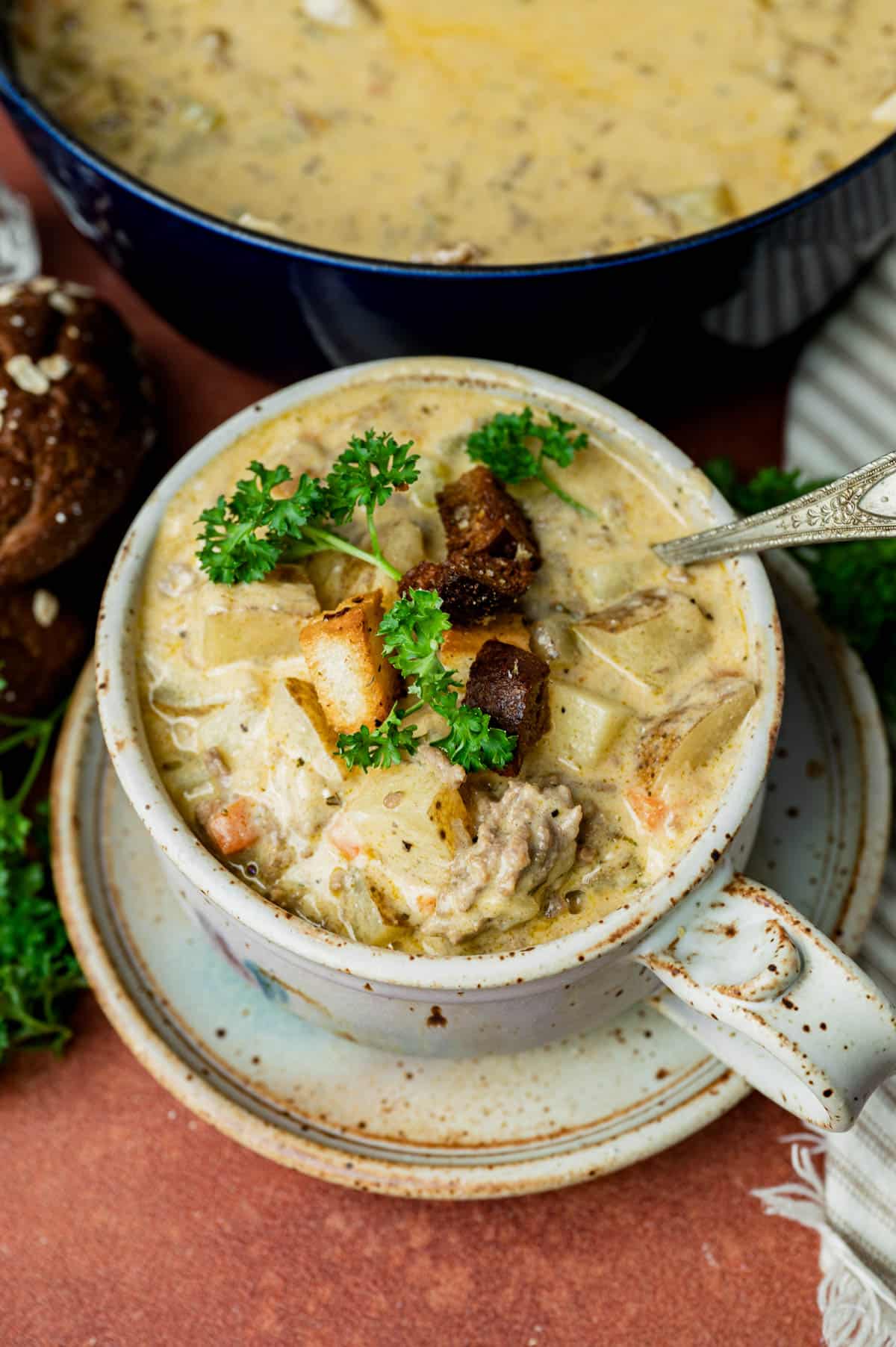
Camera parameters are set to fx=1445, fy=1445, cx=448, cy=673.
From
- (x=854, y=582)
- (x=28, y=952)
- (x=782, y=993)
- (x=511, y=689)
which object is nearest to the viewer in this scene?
(x=782, y=993)

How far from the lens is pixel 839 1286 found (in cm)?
229

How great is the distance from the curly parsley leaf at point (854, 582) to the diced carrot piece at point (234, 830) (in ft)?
3.93

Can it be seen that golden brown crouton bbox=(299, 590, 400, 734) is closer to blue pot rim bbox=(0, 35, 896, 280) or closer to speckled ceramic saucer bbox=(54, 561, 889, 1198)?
speckled ceramic saucer bbox=(54, 561, 889, 1198)

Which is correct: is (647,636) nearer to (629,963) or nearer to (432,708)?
(432,708)

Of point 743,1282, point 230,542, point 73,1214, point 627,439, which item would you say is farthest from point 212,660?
point 743,1282

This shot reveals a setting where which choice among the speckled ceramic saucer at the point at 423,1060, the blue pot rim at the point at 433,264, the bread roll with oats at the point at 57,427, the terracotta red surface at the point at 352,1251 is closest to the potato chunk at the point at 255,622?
the speckled ceramic saucer at the point at 423,1060

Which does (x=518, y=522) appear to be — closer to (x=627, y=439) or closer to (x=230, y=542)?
(x=627, y=439)

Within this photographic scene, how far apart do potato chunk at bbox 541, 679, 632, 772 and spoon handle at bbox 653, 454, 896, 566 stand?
0.30m

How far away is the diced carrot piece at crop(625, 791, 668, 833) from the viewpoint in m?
1.98

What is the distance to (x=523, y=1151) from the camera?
2.26m

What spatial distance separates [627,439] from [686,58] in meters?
1.16

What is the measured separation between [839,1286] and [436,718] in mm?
1148

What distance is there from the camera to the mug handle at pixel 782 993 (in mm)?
1772

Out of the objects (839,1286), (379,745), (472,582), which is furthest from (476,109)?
(839,1286)
